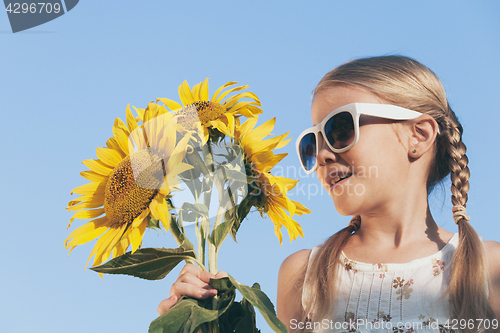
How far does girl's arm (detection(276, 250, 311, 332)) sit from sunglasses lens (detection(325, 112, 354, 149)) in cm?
66

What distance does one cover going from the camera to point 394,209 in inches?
64.9

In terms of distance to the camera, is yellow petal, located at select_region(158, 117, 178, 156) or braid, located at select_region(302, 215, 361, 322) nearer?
yellow petal, located at select_region(158, 117, 178, 156)

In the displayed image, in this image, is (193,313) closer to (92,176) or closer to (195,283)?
(195,283)

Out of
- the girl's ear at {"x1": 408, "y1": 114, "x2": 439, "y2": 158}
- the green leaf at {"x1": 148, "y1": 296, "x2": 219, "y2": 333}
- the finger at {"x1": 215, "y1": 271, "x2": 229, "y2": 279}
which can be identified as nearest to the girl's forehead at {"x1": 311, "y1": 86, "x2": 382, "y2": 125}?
the girl's ear at {"x1": 408, "y1": 114, "x2": 439, "y2": 158}

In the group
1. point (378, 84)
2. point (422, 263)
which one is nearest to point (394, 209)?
point (422, 263)

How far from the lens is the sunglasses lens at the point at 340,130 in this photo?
154cm

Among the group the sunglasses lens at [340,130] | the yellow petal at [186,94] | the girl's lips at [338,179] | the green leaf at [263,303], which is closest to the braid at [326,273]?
the girl's lips at [338,179]

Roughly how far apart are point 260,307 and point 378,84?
44.8 inches

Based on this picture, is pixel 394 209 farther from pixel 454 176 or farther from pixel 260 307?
pixel 260 307

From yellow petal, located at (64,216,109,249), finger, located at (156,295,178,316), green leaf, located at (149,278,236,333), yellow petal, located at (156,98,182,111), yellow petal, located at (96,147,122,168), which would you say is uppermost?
yellow petal, located at (156,98,182,111)

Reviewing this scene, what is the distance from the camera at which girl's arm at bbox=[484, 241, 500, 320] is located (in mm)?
1476

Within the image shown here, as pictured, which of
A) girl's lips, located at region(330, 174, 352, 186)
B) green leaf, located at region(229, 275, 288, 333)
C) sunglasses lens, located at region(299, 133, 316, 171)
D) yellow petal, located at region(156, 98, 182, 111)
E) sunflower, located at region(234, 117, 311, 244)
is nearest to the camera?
green leaf, located at region(229, 275, 288, 333)

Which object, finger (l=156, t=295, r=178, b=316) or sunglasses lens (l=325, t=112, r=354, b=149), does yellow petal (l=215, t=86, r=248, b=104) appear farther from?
finger (l=156, t=295, r=178, b=316)

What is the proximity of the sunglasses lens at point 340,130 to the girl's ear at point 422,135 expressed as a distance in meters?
0.28
